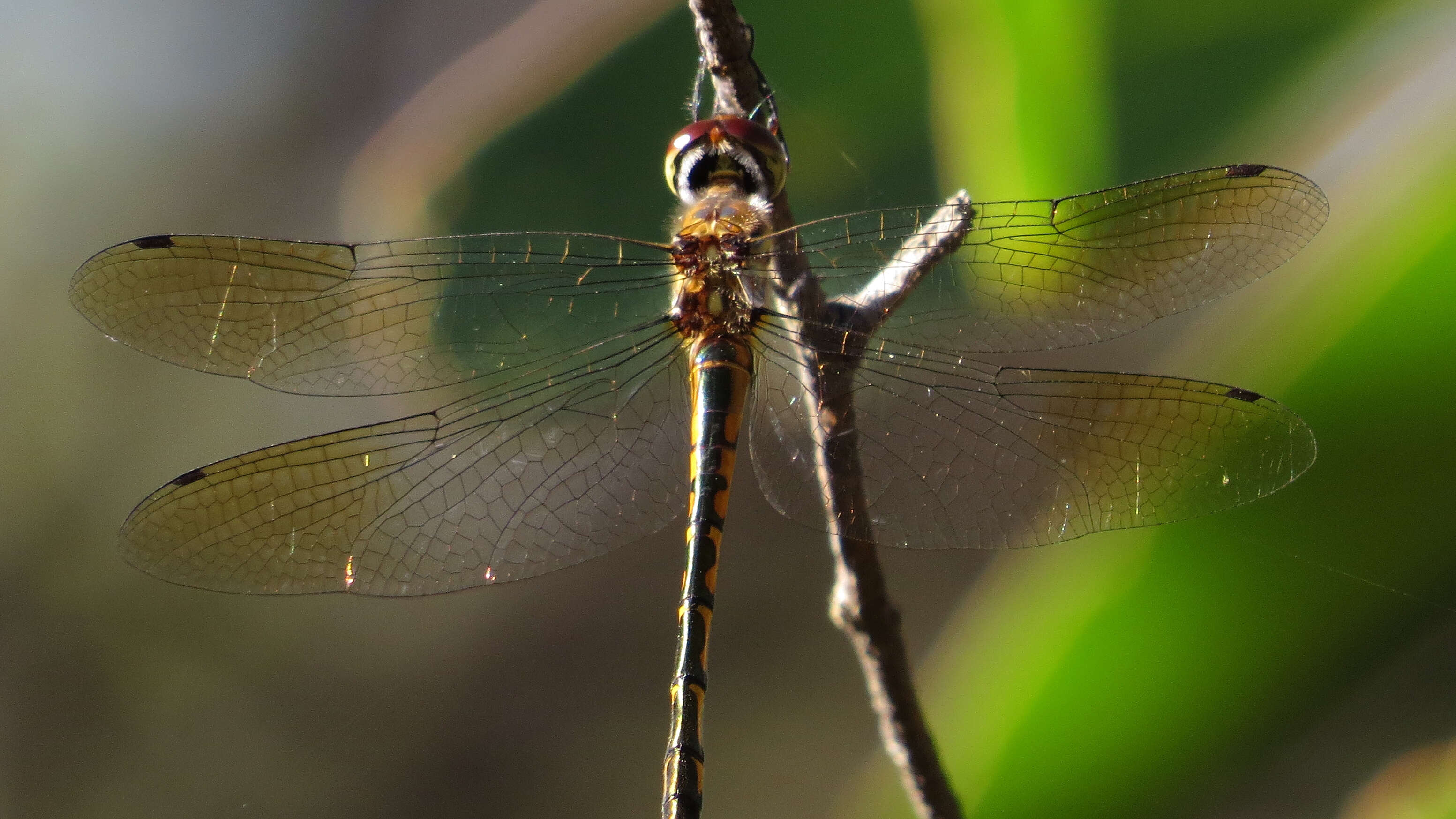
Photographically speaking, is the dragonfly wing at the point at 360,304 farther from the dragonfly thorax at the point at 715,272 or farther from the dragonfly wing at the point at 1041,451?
the dragonfly wing at the point at 1041,451

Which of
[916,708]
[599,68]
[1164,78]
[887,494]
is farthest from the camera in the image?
[599,68]

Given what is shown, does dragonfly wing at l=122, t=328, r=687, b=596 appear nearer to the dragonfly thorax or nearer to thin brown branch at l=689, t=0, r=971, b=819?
the dragonfly thorax

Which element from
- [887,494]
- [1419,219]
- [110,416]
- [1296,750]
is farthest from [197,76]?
[1296,750]

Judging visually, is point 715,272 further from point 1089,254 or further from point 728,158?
point 1089,254

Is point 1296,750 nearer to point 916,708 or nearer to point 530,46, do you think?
point 916,708

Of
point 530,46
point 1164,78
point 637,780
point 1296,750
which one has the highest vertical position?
point 530,46

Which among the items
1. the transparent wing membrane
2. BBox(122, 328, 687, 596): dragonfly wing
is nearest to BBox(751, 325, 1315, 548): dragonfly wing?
the transparent wing membrane

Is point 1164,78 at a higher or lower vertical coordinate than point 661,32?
lower
